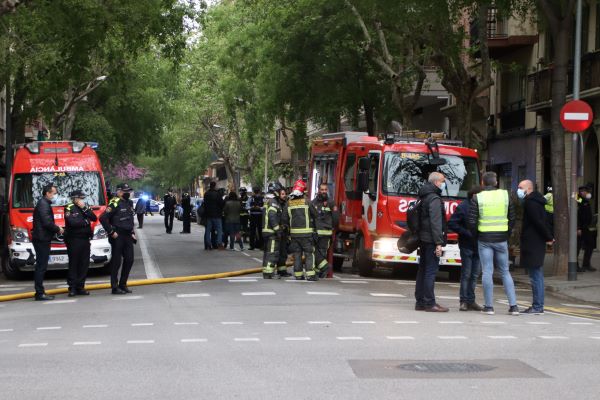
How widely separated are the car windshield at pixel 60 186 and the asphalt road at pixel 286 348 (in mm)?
5532

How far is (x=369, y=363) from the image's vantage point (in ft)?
32.9

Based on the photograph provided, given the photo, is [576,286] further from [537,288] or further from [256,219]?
[256,219]

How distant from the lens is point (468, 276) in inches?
604

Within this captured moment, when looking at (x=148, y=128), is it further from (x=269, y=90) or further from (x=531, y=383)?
(x=531, y=383)

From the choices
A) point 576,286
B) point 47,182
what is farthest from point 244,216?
point 576,286

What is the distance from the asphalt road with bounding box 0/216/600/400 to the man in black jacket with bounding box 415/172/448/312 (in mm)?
363

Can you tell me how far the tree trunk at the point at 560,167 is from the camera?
2209 centimetres

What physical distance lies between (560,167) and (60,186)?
9.85 m

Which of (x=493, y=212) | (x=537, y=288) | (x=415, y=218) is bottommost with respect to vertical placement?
(x=537, y=288)

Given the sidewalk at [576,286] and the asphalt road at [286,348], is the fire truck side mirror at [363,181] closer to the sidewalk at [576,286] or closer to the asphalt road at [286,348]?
the sidewalk at [576,286]

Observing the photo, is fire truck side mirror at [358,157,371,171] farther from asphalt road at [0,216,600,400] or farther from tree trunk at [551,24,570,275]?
asphalt road at [0,216,600,400]

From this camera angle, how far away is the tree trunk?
→ 2209 centimetres

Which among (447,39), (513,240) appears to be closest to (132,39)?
(447,39)

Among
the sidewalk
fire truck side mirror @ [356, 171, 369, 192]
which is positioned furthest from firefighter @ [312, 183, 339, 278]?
the sidewalk
